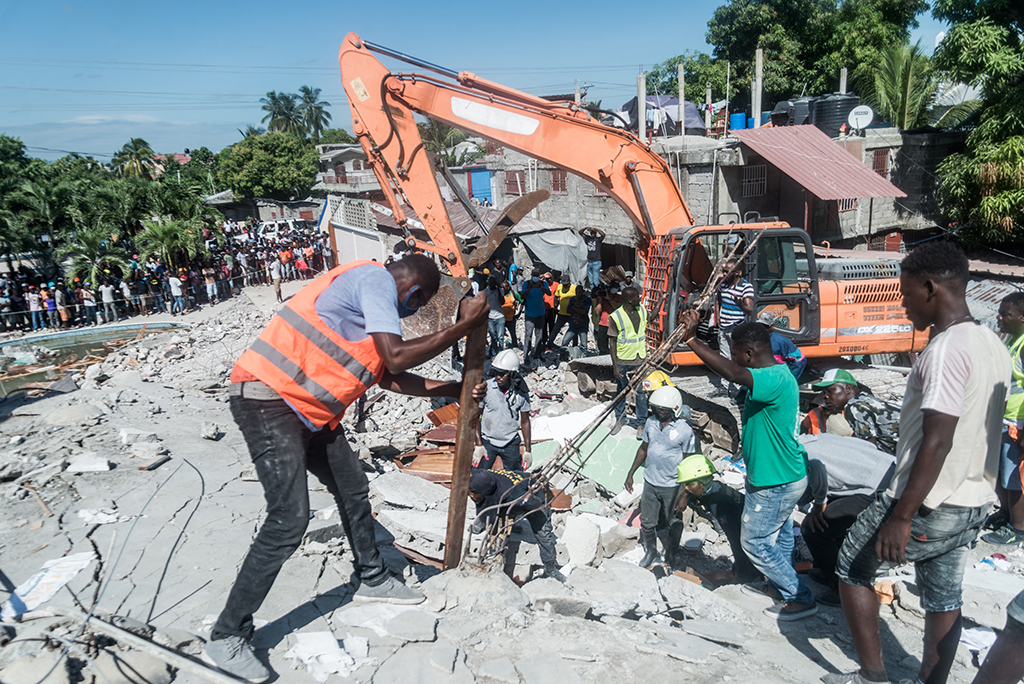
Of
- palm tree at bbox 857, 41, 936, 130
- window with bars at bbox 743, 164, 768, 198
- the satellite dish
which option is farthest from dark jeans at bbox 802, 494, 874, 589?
palm tree at bbox 857, 41, 936, 130

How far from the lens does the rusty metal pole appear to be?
3.06 meters

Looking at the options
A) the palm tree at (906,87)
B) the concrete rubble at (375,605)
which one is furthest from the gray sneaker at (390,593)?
the palm tree at (906,87)

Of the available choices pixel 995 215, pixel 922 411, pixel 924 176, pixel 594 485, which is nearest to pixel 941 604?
pixel 922 411

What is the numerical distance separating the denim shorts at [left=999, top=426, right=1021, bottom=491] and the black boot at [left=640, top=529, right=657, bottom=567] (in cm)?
255

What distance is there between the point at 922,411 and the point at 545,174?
16.9 m

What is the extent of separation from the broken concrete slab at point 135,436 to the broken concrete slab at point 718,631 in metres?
4.63

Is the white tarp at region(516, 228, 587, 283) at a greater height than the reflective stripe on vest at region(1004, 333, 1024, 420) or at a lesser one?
greater

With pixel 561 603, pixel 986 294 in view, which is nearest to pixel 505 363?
pixel 561 603

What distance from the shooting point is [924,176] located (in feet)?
50.3

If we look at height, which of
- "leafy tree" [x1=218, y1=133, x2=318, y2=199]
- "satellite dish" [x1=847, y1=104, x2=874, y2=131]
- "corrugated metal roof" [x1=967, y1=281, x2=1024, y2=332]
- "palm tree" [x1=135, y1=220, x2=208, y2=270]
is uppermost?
"leafy tree" [x1=218, y1=133, x2=318, y2=199]

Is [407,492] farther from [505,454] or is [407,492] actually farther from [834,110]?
[834,110]

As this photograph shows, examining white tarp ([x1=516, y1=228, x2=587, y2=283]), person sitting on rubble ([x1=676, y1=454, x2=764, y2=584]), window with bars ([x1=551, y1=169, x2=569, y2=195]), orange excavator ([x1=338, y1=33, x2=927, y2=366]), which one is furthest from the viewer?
window with bars ([x1=551, y1=169, x2=569, y2=195])

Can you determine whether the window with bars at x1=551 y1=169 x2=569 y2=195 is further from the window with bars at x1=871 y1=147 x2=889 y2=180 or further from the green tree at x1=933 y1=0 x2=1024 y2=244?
the green tree at x1=933 y1=0 x2=1024 y2=244

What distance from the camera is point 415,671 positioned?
266cm
